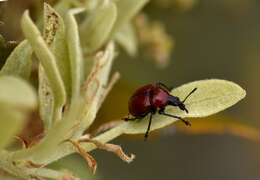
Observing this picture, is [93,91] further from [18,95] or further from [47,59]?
[18,95]

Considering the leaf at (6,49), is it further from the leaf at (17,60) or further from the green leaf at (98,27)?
the green leaf at (98,27)

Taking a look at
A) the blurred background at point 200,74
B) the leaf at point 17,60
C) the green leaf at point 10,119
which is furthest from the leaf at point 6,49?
the blurred background at point 200,74

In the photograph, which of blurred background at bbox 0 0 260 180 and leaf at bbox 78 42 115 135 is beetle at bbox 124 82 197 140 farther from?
blurred background at bbox 0 0 260 180

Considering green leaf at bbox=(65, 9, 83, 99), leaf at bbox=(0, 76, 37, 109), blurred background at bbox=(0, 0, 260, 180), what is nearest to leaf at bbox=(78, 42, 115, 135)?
green leaf at bbox=(65, 9, 83, 99)

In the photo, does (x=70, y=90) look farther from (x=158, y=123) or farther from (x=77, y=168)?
(x=77, y=168)

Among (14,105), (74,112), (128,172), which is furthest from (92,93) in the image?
(128,172)
